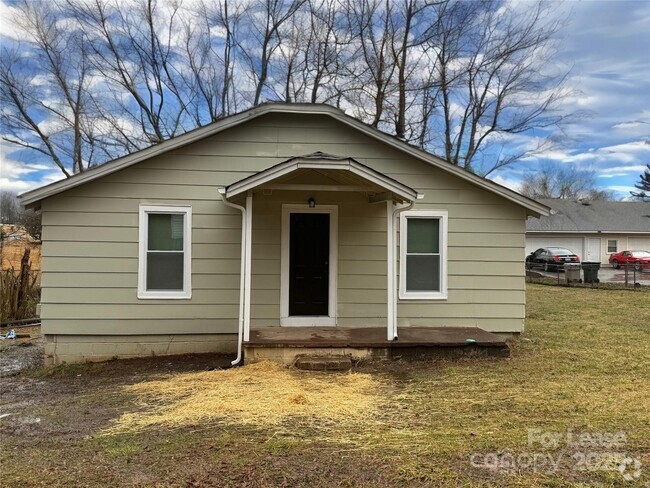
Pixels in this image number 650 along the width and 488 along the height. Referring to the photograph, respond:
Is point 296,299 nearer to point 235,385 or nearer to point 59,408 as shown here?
point 235,385

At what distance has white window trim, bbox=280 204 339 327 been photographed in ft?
24.4

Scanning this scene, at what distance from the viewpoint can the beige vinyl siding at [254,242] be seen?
7.04 meters

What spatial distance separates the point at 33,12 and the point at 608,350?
23.1 m

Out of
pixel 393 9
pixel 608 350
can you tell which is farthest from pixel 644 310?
pixel 393 9

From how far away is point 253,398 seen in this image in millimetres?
4852

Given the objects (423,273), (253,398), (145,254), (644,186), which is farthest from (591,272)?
(644,186)

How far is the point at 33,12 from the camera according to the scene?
19.3m

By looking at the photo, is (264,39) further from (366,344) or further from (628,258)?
(628,258)

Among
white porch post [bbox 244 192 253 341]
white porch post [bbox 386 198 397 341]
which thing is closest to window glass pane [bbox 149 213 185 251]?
white porch post [bbox 244 192 253 341]

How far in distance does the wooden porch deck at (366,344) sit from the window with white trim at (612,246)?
3168cm

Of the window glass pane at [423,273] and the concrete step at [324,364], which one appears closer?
the concrete step at [324,364]

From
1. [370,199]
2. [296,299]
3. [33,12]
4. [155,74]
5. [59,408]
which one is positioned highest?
[33,12]

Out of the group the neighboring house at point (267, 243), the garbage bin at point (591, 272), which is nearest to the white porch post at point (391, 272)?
the neighboring house at point (267, 243)

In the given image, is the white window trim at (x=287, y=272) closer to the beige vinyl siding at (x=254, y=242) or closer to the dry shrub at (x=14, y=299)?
the beige vinyl siding at (x=254, y=242)
